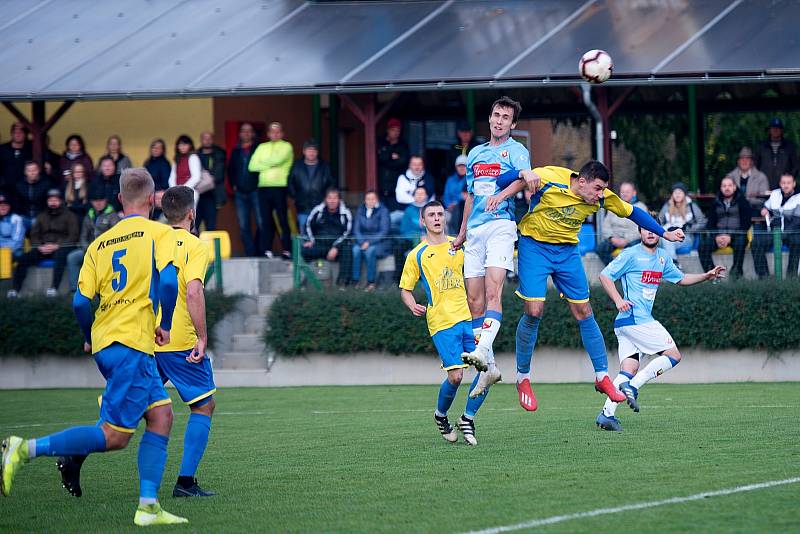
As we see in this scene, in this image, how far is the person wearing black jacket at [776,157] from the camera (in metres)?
19.4

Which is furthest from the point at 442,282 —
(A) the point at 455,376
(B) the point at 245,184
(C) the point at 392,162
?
(B) the point at 245,184

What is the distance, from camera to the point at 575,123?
24.2 metres

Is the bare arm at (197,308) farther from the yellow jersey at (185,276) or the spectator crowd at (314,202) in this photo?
the spectator crowd at (314,202)

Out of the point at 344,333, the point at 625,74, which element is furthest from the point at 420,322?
the point at 625,74

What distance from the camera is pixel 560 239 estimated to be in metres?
10.7

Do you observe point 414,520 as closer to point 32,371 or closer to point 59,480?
point 59,480

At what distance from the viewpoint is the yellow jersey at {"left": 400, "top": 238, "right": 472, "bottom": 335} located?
10789 mm

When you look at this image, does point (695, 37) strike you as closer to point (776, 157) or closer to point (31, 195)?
point (776, 157)

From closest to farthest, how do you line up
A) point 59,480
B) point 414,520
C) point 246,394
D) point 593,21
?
point 414,520, point 59,480, point 246,394, point 593,21

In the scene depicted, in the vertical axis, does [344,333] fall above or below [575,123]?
below

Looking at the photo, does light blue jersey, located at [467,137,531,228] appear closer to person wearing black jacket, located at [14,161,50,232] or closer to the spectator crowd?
the spectator crowd

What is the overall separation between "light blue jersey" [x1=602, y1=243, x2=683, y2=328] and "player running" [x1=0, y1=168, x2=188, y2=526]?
6.03 m

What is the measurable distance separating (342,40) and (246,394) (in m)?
7.31

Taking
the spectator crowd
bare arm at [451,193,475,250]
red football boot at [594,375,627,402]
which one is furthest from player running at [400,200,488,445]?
the spectator crowd
